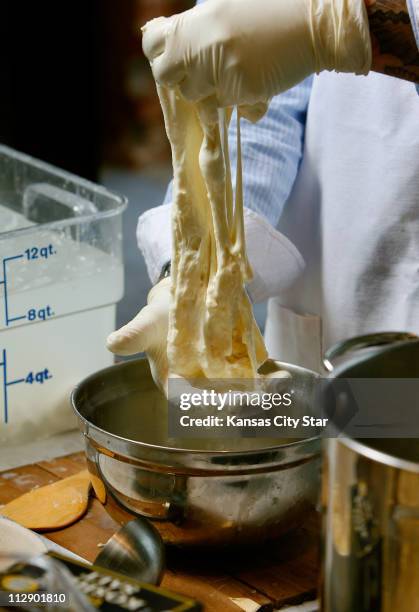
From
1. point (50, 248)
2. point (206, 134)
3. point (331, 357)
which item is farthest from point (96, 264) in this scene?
point (331, 357)

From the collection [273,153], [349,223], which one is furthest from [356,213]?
[273,153]

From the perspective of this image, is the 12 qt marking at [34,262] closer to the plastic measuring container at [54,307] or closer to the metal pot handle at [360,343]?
the plastic measuring container at [54,307]

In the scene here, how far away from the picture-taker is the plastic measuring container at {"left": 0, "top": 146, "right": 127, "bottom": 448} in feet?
4.60

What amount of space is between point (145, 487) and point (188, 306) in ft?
0.74

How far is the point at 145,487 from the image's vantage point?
3.28ft

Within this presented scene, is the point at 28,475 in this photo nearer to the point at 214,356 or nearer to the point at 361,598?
the point at 214,356

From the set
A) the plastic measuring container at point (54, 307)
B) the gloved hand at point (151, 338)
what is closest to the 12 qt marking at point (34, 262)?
the plastic measuring container at point (54, 307)

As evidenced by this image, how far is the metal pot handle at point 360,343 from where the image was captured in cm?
85

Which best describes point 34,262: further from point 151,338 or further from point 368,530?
point 368,530

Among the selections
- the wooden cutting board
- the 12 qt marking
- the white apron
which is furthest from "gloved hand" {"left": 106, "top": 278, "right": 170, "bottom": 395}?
the white apron

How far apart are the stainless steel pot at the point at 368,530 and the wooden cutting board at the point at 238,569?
239 millimetres

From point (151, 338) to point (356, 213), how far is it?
461mm

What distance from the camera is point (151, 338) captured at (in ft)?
3.75

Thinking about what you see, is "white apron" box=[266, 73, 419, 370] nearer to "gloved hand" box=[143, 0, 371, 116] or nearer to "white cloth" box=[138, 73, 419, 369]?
"white cloth" box=[138, 73, 419, 369]
